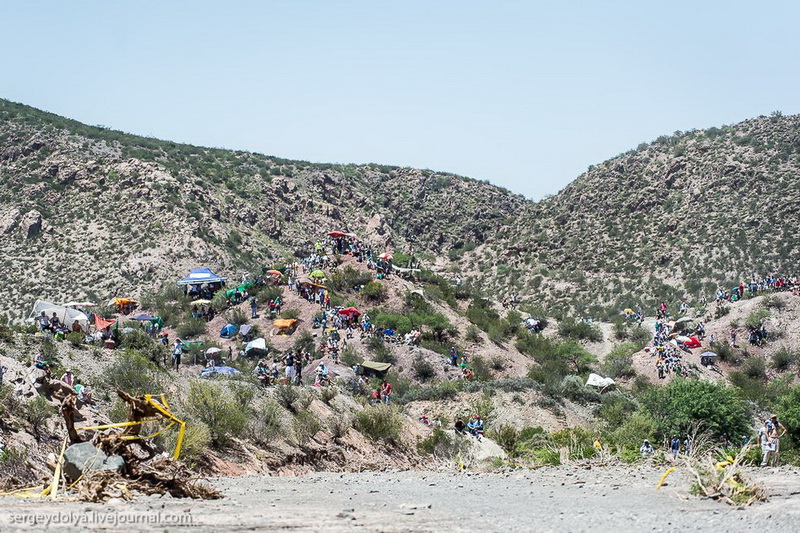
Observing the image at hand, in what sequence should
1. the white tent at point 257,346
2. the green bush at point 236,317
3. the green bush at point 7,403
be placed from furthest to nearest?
the green bush at point 236,317 → the white tent at point 257,346 → the green bush at point 7,403

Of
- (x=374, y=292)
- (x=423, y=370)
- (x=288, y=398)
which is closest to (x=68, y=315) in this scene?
(x=288, y=398)

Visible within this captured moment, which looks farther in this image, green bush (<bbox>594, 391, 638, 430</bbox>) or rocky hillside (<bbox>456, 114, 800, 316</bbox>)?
rocky hillside (<bbox>456, 114, 800, 316</bbox>)

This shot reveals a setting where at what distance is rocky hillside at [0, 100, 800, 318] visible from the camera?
6731 centimetres

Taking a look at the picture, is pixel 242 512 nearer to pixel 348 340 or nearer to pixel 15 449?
pixel 15 449

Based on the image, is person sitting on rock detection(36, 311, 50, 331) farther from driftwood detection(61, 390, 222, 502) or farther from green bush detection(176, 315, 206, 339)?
driftwood detection(61, 390, 222, 502)

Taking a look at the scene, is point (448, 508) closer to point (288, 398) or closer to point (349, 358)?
point (288, 398)

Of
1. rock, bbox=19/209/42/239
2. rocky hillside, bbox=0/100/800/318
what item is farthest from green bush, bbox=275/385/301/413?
rock, bbox=19/209/42/239

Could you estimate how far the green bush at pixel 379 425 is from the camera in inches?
870

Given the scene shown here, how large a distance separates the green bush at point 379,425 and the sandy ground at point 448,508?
6699 mm

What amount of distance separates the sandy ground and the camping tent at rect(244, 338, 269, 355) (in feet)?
86.9

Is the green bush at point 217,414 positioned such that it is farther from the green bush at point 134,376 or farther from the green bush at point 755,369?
the green bush at point 755,369

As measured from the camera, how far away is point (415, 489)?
14.0 meters

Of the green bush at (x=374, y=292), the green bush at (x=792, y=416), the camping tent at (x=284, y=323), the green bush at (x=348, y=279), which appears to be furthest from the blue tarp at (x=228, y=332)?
the green bush at (x=792, y=416)

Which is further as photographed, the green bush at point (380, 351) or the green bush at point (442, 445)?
the green bush at point (380, 351)
